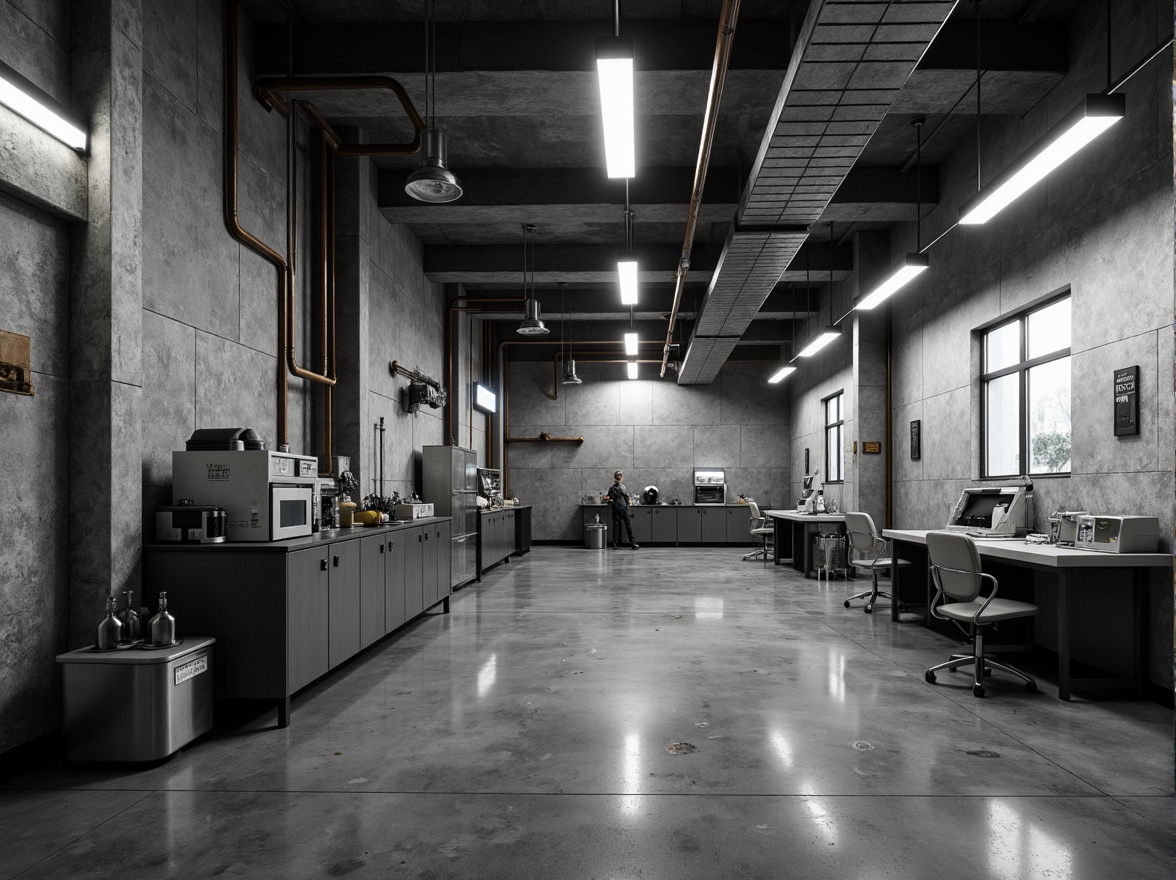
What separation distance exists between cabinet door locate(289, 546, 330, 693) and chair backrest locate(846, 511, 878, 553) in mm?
5322

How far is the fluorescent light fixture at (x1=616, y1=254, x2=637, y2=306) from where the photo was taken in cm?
759

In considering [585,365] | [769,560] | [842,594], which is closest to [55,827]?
[842,594]

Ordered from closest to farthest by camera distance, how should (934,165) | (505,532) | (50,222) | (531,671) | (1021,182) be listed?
(50,222) < (1021,182) < (531,671) < (934,165) < (505,532)

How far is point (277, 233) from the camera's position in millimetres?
5414

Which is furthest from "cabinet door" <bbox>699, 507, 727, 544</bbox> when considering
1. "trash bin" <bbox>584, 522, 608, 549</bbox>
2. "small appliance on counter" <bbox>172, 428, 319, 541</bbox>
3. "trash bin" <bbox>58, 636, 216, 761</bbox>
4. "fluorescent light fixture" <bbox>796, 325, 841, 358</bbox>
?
"trash bin" <bbox>58, 636, 216, 761</bbox>

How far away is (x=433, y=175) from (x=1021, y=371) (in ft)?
16.4

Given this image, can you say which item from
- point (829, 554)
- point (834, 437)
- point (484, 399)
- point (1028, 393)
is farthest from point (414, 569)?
point (834, 437)

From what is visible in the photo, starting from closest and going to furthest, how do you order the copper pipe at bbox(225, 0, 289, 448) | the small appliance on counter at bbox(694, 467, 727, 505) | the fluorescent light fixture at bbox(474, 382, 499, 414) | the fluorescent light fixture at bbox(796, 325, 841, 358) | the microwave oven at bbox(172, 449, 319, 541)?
1. the microwave oven at bbox(172, 449, 319, 541)
2. the copper pipe at bbox(225, 0, 289, 448)
3. the fluorescent light fixture at bbox(796, 325, 841, 358)
4. the fluorescent light fixture at bbox(474, 382, 499, 414)
5. the small appliance on counter at bbox(694, 467, 727, 505)

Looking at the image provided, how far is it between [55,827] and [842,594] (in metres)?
7.29

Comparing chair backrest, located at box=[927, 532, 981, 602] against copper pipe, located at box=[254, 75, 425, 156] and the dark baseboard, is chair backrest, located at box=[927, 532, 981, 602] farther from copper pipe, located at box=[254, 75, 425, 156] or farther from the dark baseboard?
the dark baseboard

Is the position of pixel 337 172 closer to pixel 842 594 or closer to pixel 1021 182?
pixel 1021 182

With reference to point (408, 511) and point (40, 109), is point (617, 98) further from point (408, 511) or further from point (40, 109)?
point (408, 511)

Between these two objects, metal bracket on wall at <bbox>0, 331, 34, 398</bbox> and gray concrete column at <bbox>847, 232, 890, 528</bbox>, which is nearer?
metal bracket on wall at <bbox>0, 331, 34, 398</bbox>

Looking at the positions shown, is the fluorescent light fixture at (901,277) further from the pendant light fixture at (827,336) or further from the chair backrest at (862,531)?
the chair backrest at (862,531)
